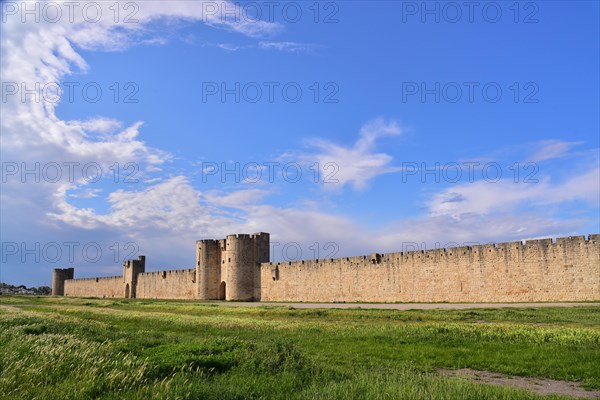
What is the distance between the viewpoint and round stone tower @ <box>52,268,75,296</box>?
82.1m

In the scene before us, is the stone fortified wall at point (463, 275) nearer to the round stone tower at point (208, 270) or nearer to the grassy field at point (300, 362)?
the round stone tower at point (208, 270)

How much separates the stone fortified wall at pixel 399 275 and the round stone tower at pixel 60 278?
1271 inches

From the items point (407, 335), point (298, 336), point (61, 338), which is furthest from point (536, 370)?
point (61, 338)

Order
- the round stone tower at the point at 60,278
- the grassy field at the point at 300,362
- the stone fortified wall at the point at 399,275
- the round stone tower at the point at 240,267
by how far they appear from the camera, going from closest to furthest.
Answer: the grassy field at the point at 300,362, the stone fortified wall at the point at 399,275, the round stone tower at the point at 240,267, the round stone tower at the point at 60,278

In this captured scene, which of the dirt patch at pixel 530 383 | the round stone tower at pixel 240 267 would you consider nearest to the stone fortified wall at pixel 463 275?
the round stone tower at pixel 240 267

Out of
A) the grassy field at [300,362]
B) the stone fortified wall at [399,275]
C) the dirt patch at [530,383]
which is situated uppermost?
the stone fortified wall at [399,275]

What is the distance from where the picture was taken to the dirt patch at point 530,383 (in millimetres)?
7027

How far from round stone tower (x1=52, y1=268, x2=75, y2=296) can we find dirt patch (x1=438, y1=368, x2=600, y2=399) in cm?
8453

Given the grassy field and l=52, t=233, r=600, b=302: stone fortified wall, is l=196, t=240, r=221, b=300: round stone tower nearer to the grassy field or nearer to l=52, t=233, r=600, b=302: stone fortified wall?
l=52, t=233, r=600, b=302: stone fortified wall

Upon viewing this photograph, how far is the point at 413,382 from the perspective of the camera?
6.54 metres

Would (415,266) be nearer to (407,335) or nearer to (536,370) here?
(407,335)

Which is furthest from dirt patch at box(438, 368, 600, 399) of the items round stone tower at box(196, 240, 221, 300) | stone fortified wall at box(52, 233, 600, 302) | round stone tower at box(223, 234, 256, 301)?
round stone tower at box(196, 240, 221, 300)

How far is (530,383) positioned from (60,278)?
8686 centimetres

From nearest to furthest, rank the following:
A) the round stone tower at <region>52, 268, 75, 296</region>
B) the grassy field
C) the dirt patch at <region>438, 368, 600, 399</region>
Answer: the grassy field
the dirt patch at <region>438, 368, 600, 399</region>
the round stone tower at <region>52, 268, 75, 296</region>
